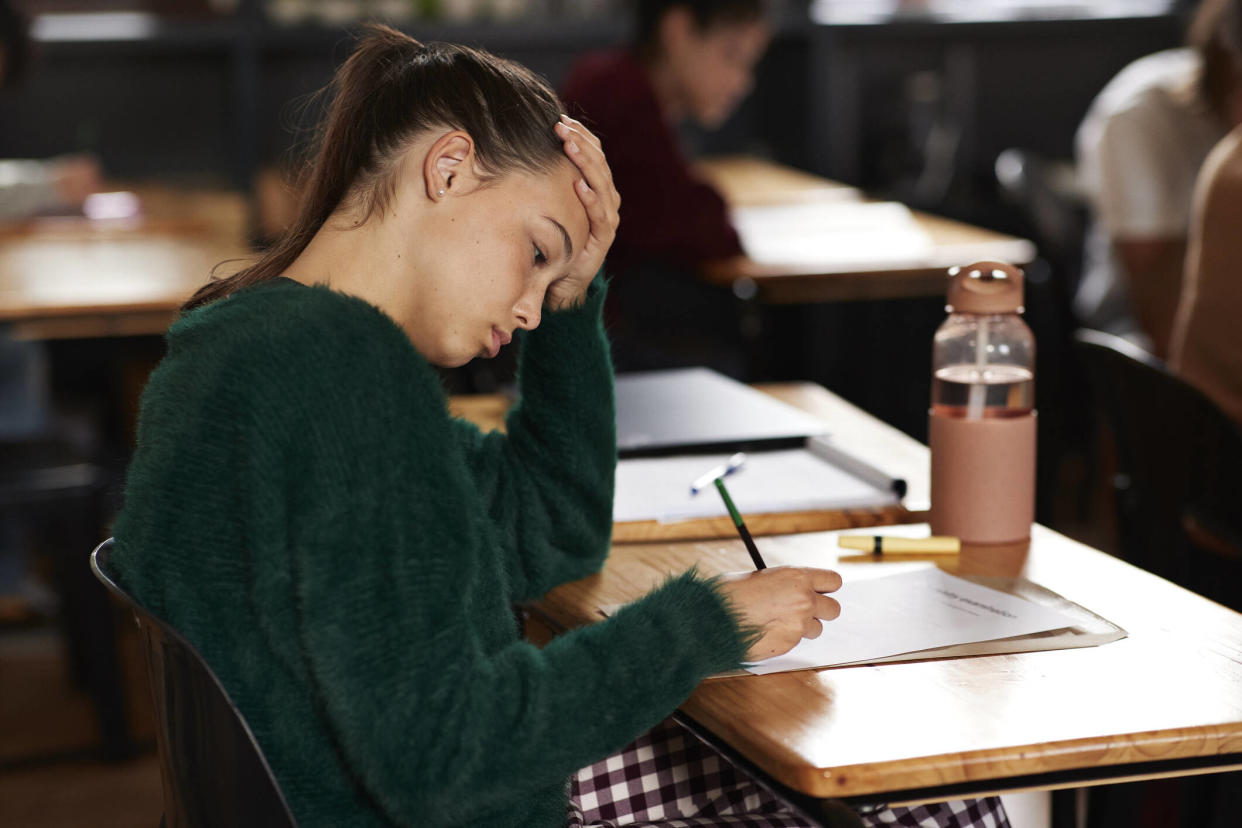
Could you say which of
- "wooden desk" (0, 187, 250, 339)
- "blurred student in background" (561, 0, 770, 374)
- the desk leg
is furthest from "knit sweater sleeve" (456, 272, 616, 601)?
"blurred student in background" (561, 0, 770, 374)

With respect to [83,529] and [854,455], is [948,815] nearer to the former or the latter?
[854,455]

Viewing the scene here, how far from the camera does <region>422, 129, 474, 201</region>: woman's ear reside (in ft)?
3.13

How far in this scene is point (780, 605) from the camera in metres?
0.97

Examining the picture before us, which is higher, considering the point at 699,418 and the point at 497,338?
the point at 497,338

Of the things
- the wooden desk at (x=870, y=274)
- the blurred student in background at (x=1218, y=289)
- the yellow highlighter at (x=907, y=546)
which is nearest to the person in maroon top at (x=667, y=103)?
the wooden desk at (x=870, y=274)

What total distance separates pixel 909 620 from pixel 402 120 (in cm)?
50

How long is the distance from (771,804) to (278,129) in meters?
4.09

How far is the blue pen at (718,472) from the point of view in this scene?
1424 millimetres

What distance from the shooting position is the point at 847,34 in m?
4.88

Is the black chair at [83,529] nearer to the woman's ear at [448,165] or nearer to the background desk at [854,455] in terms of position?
the background desk at [854,455]

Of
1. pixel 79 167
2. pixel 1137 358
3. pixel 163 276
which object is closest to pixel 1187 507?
pixel 1137 358

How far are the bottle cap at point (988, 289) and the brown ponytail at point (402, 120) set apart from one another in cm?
41

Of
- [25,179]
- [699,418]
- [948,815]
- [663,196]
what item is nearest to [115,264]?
[25,179]

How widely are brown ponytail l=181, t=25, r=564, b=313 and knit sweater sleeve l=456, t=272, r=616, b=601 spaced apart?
242mm
